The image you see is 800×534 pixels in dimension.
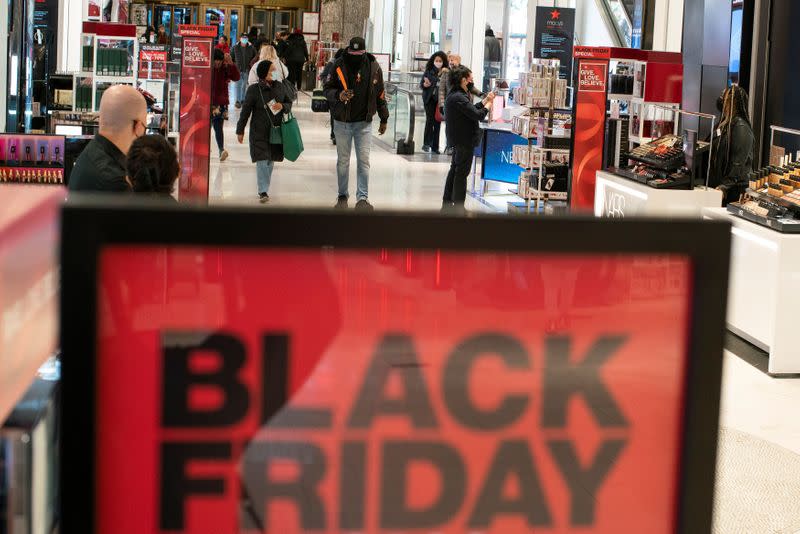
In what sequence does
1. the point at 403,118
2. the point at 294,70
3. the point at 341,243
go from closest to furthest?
the point at 341,243
the point at 403,118
the point at 294,70

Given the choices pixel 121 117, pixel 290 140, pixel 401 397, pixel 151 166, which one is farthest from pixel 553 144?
pixel 401 397

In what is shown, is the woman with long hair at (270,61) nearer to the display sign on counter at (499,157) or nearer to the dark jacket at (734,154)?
the display sign on counter at (499,157)

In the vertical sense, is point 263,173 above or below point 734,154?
below

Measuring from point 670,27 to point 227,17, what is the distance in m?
31.0

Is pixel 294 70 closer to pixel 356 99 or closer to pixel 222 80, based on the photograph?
pixel 222 80

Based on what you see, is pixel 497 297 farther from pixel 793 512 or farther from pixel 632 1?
pixel 632 1

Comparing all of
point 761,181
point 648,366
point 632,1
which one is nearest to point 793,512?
point 761,181

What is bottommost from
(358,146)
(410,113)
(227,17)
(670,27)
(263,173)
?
(263,173)

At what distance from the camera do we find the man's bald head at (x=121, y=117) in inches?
158

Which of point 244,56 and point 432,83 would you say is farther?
point 244,56

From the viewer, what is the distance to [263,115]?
10570mm

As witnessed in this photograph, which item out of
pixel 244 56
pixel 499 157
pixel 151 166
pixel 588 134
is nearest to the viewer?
pixel 151 166

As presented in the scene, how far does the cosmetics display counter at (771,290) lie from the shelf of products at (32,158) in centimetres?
329

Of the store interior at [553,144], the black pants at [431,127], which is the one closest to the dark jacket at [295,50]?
the store interior at [553,144]
